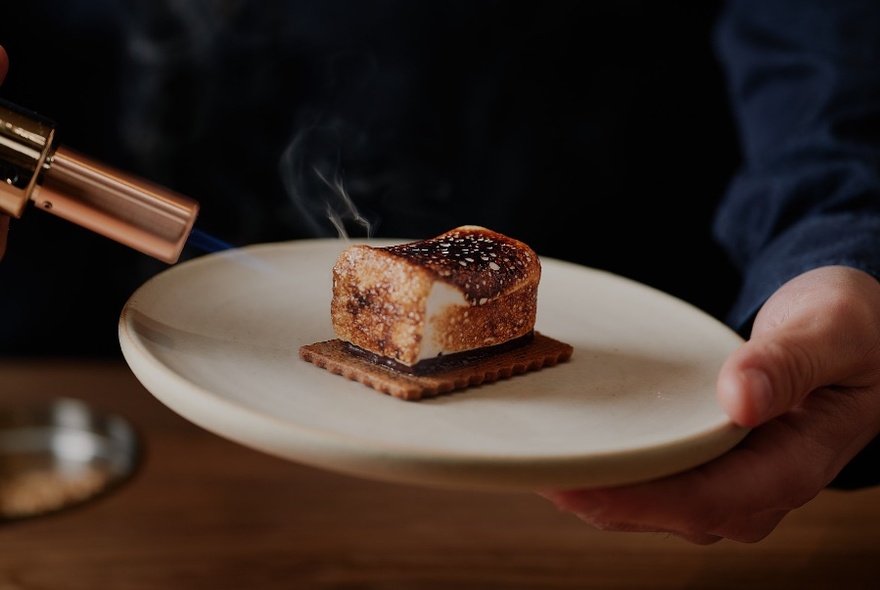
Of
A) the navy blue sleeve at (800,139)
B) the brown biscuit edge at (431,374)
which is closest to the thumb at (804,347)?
the navy blue sleeve at (800,139)

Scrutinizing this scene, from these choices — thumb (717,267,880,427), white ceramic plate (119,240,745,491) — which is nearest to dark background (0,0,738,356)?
white ceramic plate (119,240,745,491)

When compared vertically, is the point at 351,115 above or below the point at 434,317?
below

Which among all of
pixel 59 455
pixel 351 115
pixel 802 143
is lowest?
pixel 59 455

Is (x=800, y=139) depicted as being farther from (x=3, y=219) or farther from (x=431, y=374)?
(x=3, y=219)

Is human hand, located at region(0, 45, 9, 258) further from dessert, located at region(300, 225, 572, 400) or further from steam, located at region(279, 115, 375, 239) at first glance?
steam, located at region(279, 115, 375, 239)

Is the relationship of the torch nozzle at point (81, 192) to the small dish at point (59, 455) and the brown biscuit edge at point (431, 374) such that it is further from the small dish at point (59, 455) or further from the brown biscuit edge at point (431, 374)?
the small dish at point (59, 455)

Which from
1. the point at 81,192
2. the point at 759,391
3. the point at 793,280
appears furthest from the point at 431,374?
the point at 793,280
